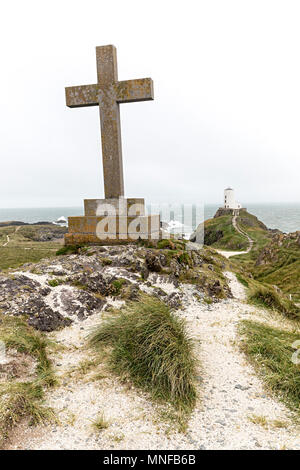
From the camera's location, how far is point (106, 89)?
10562mm

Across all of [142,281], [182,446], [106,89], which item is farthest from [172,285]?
[106,89]

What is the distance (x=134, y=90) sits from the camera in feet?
33.8

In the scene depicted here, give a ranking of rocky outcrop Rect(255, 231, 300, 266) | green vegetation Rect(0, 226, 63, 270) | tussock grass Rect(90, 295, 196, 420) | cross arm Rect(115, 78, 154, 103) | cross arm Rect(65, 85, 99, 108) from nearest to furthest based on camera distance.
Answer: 1. tussock grass Rect(90, 295, 196, 420)
2. cross arm Rect(115, 78, 154, 103)
3. cross arm Rect(65, 85, 99, 108)
4. green vegetation Rect(0, 226, 63, 270)
5. rocky outcrop Rect(255, 231, 300, 266)

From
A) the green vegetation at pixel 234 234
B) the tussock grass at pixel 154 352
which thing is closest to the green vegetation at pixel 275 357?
the tussock grass at pixel 154 352

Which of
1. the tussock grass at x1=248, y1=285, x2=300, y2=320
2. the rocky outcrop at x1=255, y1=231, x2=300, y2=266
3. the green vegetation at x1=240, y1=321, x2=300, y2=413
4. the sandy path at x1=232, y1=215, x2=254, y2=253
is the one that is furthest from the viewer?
the sandy path at x1=232, y1=215, x2=254, y2=253

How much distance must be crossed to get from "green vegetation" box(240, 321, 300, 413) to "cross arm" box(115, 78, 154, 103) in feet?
26.9

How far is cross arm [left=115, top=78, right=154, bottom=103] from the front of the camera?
10.2 meters

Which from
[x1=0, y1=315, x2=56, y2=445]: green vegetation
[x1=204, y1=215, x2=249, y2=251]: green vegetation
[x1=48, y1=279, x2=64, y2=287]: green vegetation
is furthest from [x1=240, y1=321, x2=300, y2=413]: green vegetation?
[x1=204, y1=215, x2=249, y2=251]: green vegetation

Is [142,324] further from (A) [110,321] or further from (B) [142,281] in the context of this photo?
(B) [142,281]

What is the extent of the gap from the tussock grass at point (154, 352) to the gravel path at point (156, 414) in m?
0.21

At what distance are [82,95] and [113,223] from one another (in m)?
4.92

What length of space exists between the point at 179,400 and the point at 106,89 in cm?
1024

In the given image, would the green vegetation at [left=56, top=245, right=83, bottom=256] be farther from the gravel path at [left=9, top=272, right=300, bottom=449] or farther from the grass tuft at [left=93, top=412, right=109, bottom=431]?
the grass tuft at [left=93, top=412, right=109, bottom=431]

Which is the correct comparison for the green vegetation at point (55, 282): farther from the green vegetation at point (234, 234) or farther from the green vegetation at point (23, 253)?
the green vegetation at point (234, 234)
